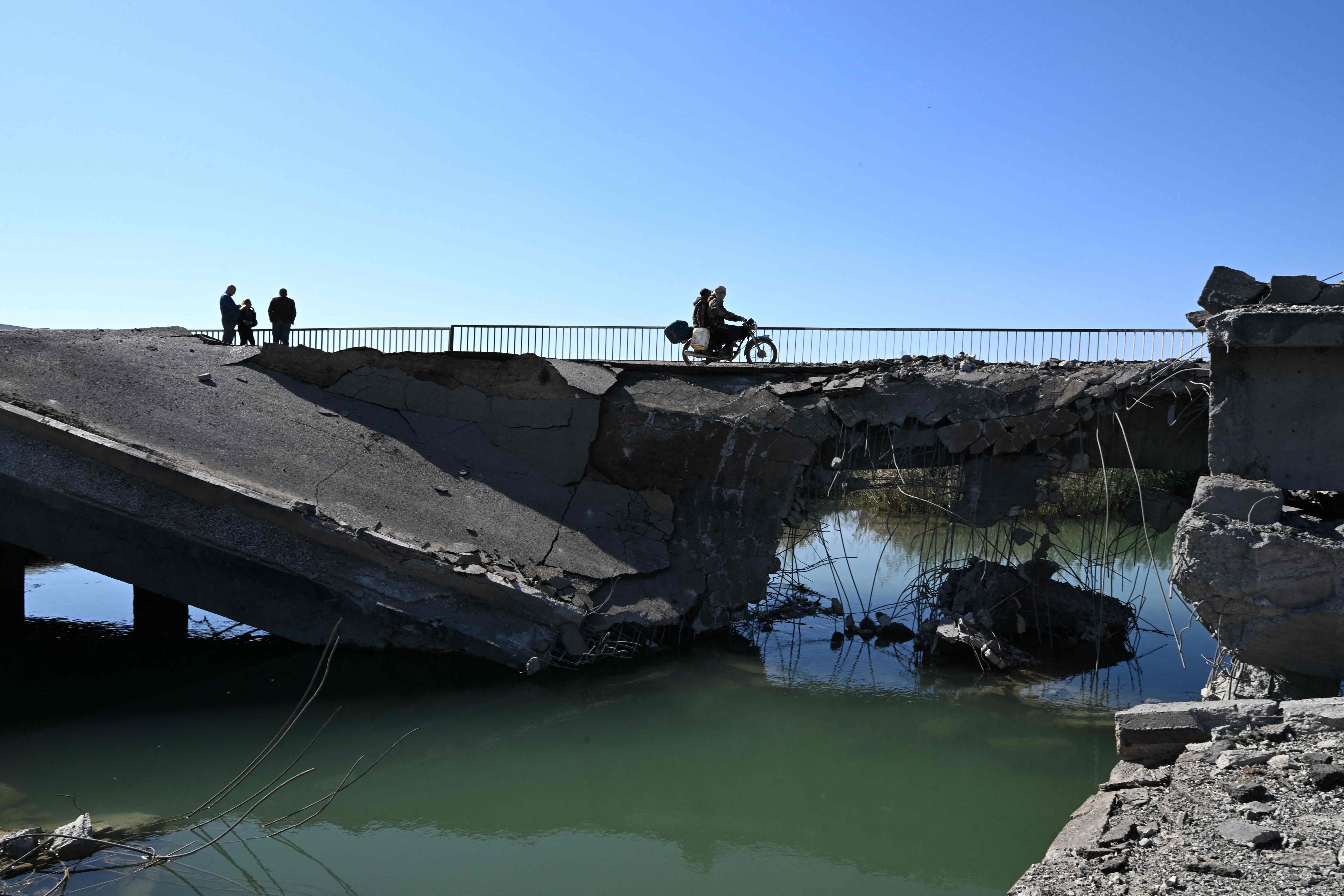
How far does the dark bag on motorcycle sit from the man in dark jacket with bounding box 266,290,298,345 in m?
7.35

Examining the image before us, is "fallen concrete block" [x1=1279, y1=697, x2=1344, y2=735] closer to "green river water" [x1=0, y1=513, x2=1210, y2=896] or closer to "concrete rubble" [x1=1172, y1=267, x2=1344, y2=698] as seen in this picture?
"concrete rubble" [x1=1172, y1=267, x2=1344, y2=698]

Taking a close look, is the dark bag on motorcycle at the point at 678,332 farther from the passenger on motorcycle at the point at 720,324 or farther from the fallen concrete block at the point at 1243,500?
the fallen concrete block at the point at 1243,500

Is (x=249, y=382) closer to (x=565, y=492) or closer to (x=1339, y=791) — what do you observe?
(x=565, y=492)

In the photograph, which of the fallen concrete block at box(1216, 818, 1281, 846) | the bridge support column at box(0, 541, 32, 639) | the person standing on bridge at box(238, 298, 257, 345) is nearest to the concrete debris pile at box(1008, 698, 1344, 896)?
the fallen concrete block at box(1216, 818, 1281, 846)

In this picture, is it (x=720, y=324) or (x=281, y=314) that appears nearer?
(x=720, y=324)

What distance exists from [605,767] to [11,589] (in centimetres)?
843

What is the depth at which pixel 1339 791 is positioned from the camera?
511 cm

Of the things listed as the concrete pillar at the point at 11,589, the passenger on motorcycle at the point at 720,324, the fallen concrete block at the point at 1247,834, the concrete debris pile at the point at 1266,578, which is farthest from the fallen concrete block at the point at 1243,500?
the concrete pillar at the point at 11,589

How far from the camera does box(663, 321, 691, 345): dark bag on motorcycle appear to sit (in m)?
13.2

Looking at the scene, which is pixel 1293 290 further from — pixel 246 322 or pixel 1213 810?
pixel 246 322

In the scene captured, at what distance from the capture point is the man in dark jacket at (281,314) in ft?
53.3

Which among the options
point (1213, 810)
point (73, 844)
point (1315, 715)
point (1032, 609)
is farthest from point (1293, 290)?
point (73, 844)

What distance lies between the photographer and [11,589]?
11.3 m

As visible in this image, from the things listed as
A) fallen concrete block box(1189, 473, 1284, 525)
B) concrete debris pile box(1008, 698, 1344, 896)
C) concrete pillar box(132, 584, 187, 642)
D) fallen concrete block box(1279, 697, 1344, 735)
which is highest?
fallen concrete block box(1189, 473, 1284, 525)
